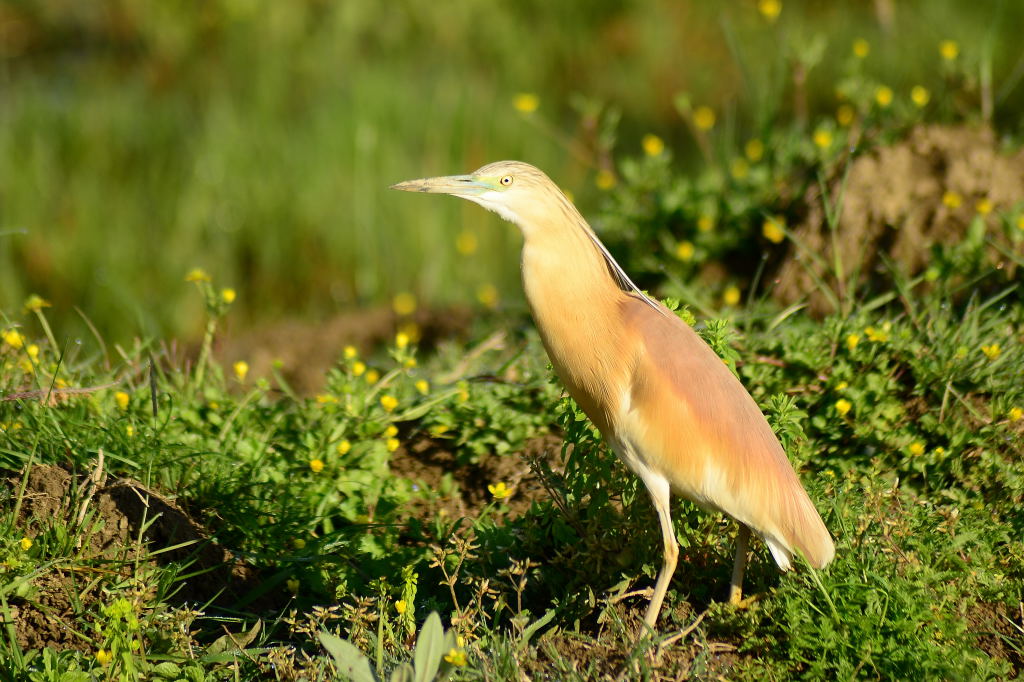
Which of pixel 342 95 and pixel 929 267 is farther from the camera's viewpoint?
pixel 342 95

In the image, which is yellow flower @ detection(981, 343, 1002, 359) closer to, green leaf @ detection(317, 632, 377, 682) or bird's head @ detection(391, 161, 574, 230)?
bird's head @ detection(391, 161, 574, 230)

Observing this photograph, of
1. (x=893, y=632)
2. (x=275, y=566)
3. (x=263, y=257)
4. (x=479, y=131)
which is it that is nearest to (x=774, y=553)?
(x=893, y=632)

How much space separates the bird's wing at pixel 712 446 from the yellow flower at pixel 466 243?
3844 millimetres

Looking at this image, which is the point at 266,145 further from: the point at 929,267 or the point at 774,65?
the point at 929,267

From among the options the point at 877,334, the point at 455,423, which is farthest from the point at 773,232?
the point at 455,423

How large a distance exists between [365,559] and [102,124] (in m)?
5.41

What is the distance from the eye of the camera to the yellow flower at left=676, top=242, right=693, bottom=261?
502 cm

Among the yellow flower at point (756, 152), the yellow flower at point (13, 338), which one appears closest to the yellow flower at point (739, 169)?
the yellow flower at point (756, 152)

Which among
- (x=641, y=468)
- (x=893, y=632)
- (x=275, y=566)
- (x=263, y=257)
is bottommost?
(x=263, y=257)

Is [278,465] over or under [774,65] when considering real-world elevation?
under

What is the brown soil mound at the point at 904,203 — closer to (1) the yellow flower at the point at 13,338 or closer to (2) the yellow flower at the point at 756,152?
(2) the yellow flower at the point at 756,152

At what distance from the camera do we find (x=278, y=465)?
3859mm

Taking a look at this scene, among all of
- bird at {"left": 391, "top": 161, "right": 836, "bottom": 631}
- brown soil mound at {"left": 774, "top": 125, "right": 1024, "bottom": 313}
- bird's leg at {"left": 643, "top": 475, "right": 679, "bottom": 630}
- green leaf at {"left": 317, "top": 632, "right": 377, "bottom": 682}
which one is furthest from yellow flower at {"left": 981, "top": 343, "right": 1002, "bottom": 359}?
green leaf at {"left": 317, "top": 632, "right": 377, "bottom": 682}

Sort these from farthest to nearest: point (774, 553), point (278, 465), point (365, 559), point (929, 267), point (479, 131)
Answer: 1. point (479, 131)
2. point (929, 267)
3. point (278, 465)
4. point (365, 559)
5. point (774, 553)
